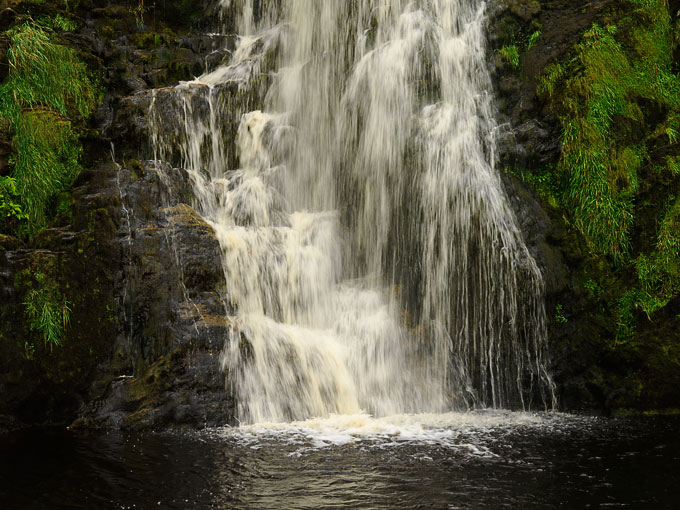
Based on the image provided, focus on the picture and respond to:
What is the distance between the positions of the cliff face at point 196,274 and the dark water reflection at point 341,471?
849 mm

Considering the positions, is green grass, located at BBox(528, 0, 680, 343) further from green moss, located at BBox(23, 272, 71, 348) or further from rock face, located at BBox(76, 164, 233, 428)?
green moss, located at BBox(23, 272, 71, 348)

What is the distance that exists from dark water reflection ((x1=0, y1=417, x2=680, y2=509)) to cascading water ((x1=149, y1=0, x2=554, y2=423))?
1689 millimetres

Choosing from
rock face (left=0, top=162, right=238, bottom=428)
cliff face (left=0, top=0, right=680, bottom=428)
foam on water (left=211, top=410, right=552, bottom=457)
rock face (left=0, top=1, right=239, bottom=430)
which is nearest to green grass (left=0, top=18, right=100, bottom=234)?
cliff face (left=0, top=0, right=680, bottom=428)

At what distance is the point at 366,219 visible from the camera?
10.4m

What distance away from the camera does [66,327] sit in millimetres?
8086

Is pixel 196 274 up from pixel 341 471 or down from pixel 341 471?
up

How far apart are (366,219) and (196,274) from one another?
3.41 metres

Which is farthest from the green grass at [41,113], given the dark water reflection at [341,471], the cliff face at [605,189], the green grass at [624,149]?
the green grass at [624,149]

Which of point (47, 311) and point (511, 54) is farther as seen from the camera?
point (511, 54)

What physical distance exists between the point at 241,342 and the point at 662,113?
839cm

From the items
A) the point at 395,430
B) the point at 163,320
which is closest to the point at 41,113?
the point at 163,320

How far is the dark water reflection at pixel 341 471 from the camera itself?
4991mm

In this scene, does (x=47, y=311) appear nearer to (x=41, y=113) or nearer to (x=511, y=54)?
(x=41, y=113)

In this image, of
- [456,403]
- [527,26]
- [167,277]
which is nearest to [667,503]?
[456,403]
